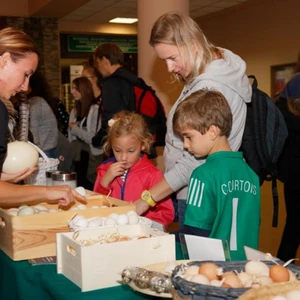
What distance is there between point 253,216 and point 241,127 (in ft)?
1.45

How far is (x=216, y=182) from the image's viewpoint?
6.48 ft

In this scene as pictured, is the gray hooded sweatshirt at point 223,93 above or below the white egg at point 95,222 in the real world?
above

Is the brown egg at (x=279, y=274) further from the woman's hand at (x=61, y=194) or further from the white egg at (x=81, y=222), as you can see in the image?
the woman's hand at (x=61, y=194)

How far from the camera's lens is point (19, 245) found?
1853mm

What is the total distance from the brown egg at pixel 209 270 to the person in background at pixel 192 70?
97cm

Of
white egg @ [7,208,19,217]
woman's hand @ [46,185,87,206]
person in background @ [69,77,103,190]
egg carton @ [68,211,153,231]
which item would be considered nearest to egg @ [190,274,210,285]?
egg carton @ [68,211,153,231]

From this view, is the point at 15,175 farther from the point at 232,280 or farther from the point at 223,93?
the point at 232,280

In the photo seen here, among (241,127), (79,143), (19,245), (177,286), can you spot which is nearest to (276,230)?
(79,143)

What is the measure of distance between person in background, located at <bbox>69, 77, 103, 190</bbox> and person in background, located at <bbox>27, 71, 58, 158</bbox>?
22.4 inches

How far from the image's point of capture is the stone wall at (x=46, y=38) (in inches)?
372

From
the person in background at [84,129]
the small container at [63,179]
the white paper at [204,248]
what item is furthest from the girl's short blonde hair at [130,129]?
the person in background at [84,129]

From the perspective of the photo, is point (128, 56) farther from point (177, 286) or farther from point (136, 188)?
point (177, 286)

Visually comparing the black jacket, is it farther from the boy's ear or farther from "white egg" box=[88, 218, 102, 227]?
"white egg" box=[88, 218, 102, 227]

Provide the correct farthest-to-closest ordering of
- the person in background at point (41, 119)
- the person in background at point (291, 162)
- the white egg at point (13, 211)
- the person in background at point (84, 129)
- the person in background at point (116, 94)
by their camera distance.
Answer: the person in background at point (84, 129) → the person in background at point (41, 119) → the person in background at point (116, 94) → the person in background at point (291, 162) → the white egg at point (13, 211)
